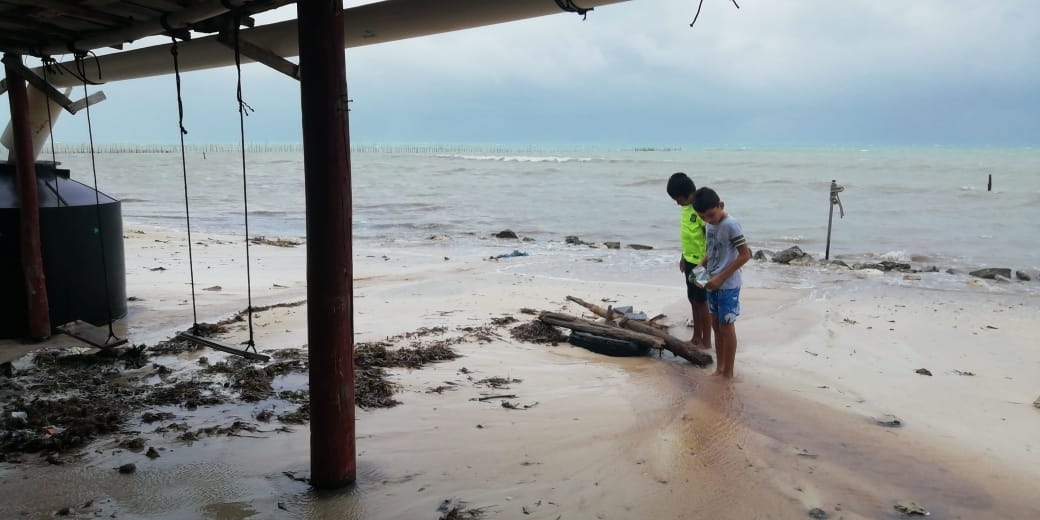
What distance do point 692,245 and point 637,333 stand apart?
1.06 m

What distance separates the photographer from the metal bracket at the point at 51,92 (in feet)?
21.7

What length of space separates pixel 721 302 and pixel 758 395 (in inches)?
33.7

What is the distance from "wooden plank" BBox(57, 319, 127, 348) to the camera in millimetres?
6145

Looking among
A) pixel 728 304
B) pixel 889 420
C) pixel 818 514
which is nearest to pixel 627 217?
pixel 728 304

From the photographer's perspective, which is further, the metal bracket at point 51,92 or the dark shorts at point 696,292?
the dark shorts at point 696,292

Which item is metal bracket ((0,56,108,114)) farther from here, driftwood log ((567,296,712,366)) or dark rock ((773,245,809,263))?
dark rock ((773,245,809,263))

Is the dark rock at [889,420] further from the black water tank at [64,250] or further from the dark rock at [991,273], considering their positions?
the dark rock at [991,273]

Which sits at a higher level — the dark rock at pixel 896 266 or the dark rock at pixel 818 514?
the dark rock at pixel 818 514

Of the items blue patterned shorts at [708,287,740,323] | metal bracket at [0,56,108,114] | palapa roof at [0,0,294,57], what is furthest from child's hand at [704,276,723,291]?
metal bracket at [0,56,108,114]

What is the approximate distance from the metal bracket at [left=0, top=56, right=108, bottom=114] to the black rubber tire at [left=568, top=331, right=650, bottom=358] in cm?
575

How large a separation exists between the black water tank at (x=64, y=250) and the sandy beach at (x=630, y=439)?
15.4 inches

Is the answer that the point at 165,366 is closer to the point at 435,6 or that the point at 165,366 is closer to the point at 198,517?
the point at 198,517

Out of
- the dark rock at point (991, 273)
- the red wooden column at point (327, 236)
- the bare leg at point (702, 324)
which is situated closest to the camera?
the red wooden column at point (327, 236)

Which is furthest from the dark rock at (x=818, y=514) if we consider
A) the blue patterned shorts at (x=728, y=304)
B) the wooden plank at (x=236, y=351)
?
the wooden plank at (x=236, y=351)
